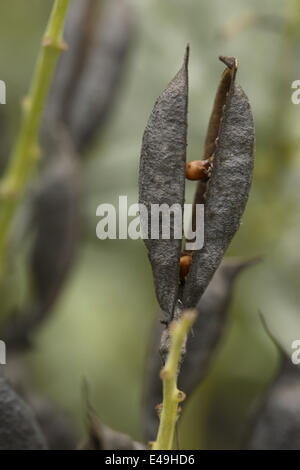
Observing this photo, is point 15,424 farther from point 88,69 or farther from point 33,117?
point 88,69

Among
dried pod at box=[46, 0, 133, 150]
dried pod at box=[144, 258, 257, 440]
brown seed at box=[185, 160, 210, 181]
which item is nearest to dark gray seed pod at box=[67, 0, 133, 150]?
dried pod at box=[46, 0, 133, 150]

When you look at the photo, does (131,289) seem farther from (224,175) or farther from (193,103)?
(224,175)

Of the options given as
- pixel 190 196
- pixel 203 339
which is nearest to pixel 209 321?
pixel 203 339

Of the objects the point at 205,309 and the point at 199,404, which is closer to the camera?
the point at 205,309

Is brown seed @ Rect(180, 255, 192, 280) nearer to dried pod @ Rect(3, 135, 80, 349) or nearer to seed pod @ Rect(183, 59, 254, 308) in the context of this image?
seed pod @ Rect(183, 59, 254, 308)

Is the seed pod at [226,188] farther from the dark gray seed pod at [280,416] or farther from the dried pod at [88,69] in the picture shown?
the dried pod at [88,69]

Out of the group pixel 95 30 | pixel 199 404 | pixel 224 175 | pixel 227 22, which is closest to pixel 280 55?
pixel 227 22

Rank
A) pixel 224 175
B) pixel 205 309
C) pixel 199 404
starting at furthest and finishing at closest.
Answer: pixel 199 404 → pixel 205 309 → pixel 224 175
